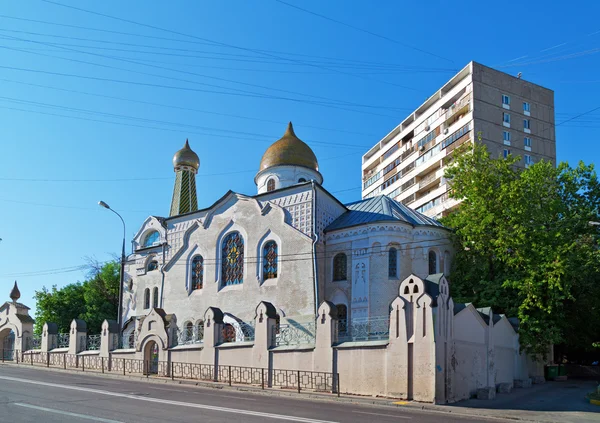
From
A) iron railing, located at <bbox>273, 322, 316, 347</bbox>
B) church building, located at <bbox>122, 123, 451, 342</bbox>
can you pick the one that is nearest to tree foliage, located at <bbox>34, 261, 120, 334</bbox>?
church building, located at <bbox>122, 123, 451, 342</bbox>

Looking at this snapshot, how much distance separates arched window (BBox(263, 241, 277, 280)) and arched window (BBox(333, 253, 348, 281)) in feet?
9.55

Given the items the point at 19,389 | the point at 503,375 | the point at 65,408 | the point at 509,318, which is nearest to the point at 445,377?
Result: the point at 503,375

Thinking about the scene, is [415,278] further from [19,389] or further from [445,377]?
[19,389]

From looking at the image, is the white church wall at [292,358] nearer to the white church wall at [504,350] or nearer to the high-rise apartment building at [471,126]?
the white church wall at [504,350]

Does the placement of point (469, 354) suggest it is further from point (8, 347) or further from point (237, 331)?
point (8, 347)

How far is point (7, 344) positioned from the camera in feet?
112

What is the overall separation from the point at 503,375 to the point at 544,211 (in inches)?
337

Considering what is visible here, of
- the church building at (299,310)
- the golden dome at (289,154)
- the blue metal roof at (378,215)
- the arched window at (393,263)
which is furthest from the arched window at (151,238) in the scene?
the arched window at (393,263)

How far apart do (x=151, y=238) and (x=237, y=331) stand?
15306 mm

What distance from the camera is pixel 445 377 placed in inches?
691

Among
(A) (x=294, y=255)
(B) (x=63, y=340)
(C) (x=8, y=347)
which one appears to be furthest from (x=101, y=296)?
(A) (x=294, y=255)

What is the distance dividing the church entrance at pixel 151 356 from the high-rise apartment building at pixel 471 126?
92.5 ft

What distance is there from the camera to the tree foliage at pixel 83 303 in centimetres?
4300

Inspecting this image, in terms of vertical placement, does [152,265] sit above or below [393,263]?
above
